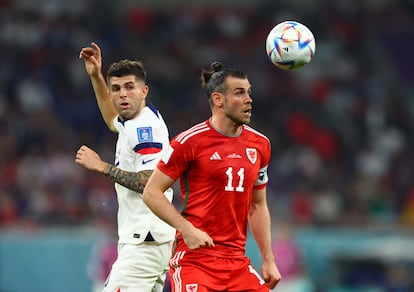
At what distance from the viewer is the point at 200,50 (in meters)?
21.0

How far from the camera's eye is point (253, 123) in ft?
61.9

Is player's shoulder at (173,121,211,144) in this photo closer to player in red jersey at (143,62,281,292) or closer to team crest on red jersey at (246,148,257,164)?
player in red jersey at (143,62,281,292)

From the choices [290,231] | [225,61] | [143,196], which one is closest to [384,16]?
[225,61]

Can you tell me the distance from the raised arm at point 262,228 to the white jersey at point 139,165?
0.68 meters

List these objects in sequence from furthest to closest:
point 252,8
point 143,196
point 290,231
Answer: point 252,8, point 290,231, point 143,196

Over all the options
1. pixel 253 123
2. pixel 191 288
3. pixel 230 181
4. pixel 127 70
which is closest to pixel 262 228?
pixel 230 181

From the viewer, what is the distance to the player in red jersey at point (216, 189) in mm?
7012

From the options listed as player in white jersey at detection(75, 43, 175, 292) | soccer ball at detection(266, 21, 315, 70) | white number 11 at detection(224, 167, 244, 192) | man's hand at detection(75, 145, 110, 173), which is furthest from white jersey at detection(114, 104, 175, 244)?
soccer ball at detection(266, 21, 315, 70)

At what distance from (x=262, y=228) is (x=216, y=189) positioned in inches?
24.5

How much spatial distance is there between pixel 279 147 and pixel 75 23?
214 inches

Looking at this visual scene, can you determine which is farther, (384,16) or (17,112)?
(384,16)

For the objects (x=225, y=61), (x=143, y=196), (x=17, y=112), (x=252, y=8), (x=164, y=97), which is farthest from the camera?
(x=252, y=8)

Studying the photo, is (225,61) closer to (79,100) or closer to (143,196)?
(79,100)

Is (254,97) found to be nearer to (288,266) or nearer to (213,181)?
(288,266)
